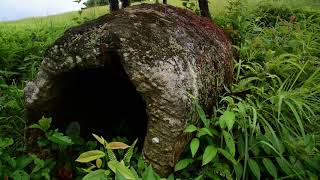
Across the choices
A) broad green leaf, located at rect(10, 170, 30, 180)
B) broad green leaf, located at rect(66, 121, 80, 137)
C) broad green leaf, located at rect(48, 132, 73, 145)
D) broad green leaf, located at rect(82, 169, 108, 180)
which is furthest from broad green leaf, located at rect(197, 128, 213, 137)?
broad green leaf, located at rect(10, 170, 30, 180)

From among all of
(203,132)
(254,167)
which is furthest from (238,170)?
(203,132)

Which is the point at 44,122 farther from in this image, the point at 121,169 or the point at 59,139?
the point at 121,169

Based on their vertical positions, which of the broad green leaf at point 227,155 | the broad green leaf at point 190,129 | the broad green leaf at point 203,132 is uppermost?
the broad green leaf at point 190,129

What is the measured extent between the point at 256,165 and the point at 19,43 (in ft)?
14.7

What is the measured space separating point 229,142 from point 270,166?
1.14 ft

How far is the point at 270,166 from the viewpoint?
317cm

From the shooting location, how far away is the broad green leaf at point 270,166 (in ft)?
10.3

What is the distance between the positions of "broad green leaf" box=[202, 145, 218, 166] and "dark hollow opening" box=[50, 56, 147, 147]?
90cm

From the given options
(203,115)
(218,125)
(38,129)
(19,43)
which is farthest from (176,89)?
(19,43)

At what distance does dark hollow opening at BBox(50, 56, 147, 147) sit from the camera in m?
3.71

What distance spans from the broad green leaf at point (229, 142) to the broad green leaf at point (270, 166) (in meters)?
0.27

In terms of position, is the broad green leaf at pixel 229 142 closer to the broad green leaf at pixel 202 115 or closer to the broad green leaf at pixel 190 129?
the broad green leaf at pixel 202 115

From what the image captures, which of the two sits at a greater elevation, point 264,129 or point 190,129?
point 190,129

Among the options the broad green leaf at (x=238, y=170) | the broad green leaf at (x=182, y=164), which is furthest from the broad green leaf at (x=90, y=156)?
the broad green leaf at (x=238, y=170)
